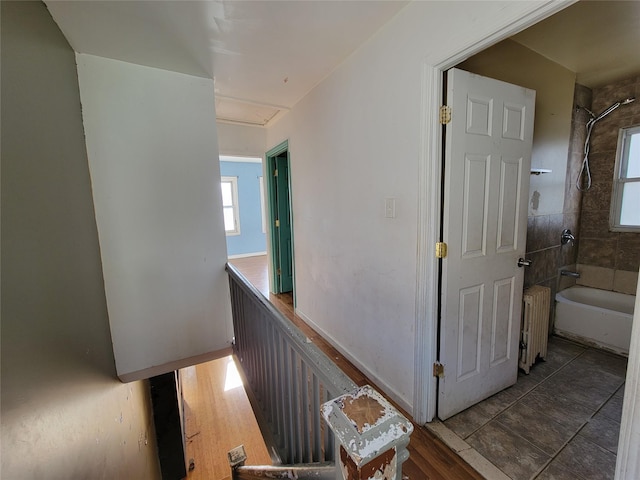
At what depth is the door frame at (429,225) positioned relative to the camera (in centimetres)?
135

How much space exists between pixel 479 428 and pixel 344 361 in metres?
1.03

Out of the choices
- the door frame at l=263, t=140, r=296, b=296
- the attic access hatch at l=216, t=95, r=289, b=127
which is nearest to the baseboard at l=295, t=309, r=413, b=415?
the door frame at l=263, t=140, r=296, b=296

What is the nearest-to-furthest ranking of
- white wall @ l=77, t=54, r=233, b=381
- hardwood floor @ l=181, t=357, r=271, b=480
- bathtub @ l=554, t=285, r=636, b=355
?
white wall @ l=77, t=54, r=233, b=381 → bathtub @ l=554, t=285, r=636, b=355 → hardwood floor @ l=181, t=357, r=271, b=480

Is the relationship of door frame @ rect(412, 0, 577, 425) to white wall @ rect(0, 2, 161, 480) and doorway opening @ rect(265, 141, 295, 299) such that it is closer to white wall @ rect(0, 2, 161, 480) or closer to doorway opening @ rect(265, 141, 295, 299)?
white wall @ rect(0, 2, 161, 480)

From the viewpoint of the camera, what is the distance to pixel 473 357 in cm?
167

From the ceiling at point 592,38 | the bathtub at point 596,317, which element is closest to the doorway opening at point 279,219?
the ceiling at point 592,38

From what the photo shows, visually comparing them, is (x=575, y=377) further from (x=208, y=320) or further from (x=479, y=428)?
(x=208, y=320)

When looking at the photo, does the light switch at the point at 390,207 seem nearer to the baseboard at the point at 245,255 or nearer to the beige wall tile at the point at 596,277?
the beige wall tile at the point at 596,277

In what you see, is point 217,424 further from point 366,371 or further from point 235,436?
point 366,371

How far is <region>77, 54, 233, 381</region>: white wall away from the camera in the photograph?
5.48 ft

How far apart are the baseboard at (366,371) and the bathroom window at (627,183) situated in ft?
8.90

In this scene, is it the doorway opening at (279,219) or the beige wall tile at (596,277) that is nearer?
the beige wall tile at (596,277)

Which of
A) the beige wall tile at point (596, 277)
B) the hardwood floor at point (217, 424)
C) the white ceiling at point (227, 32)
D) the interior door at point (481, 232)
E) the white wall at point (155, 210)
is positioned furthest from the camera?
the beige wall tile at point (596, 277)

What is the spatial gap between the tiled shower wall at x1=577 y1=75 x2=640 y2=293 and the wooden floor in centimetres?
254
